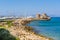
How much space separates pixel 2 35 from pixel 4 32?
13cm

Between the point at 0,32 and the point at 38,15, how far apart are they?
84.0m

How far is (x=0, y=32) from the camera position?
6562 millimetres

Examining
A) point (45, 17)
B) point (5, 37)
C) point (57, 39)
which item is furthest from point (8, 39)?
point (45, 17)

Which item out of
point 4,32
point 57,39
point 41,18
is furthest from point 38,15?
point 4,32

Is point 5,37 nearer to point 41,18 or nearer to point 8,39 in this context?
point 8,39

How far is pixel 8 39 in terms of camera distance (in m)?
6.41

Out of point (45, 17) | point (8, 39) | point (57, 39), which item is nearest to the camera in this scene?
point (8, 39)

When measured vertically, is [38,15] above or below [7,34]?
below

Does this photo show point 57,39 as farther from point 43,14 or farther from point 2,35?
point 43,14

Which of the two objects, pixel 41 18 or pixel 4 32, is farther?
pixel 41 18

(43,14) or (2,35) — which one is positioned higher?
(2,35)

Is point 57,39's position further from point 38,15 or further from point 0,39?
point 38,15

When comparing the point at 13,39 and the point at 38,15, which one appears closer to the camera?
the point at 13,39

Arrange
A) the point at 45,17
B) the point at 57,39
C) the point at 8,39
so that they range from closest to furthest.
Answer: the point at 8,39, the point at 57,39, the point at 45,17
